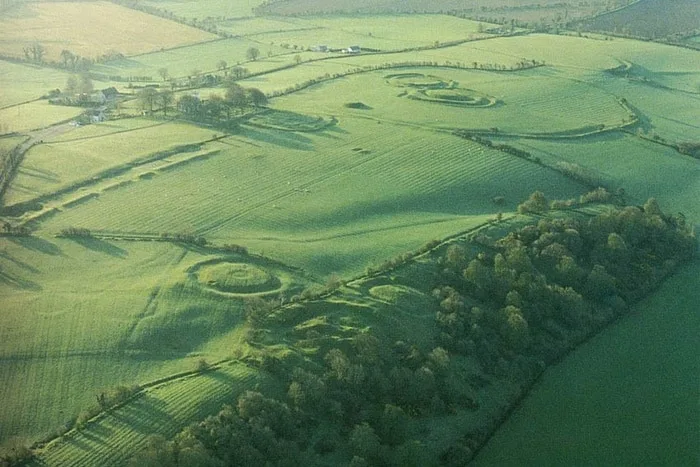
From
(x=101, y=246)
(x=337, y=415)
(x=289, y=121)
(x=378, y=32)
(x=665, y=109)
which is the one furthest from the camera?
(x=378, y=32)

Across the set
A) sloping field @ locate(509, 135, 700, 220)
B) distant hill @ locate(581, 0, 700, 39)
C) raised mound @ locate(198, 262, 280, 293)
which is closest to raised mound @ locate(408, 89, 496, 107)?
sloping field @ locate(509, 135, 700, 220)

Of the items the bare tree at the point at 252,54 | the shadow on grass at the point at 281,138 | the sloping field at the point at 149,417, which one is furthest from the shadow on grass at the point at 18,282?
the bare tree at the point at 252,54

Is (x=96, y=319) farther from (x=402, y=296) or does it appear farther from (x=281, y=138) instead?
(x=281, y=138)

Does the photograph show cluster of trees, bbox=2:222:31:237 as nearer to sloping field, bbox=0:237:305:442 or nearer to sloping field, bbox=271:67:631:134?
sloping field, bbox=0:237:305:442

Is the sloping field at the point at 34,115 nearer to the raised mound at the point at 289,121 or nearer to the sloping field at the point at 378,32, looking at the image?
the raised mound at the point at 289,121

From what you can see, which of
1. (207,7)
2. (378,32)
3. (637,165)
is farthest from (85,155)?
(207,7)
